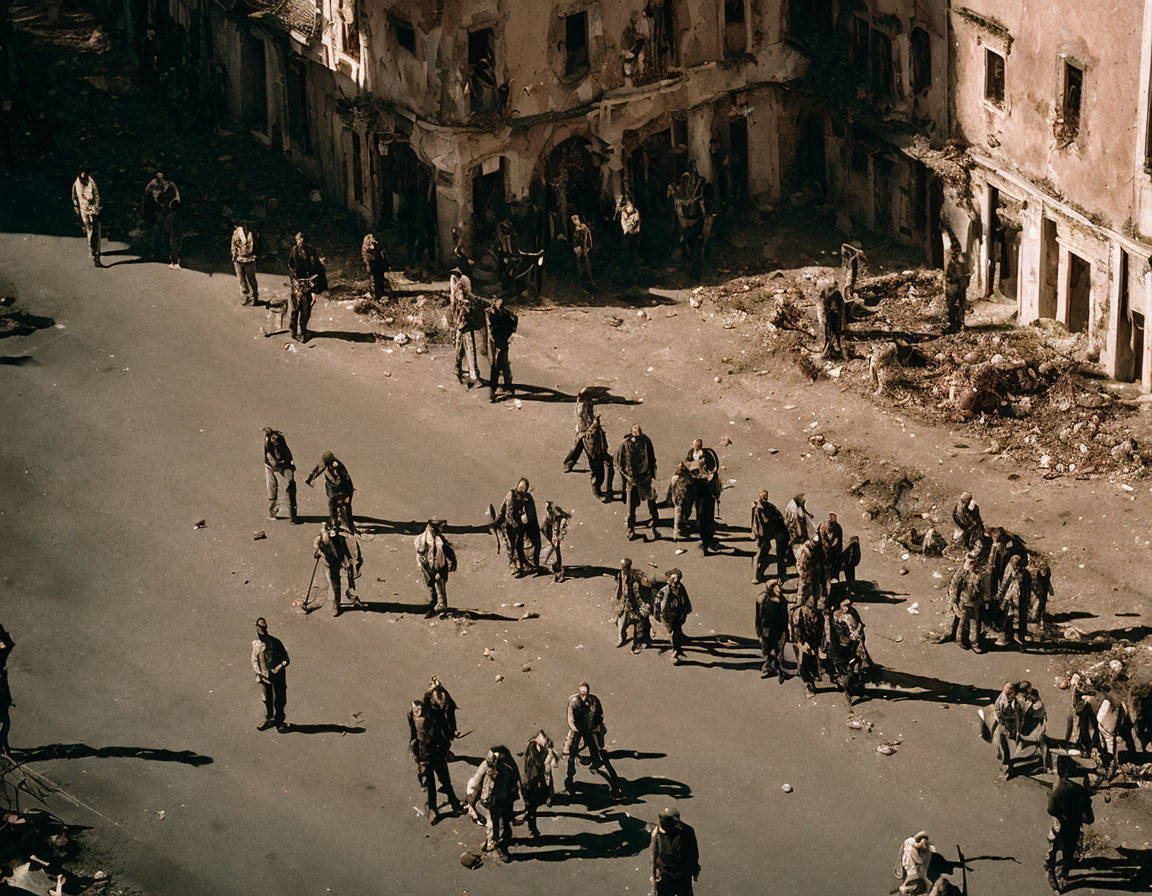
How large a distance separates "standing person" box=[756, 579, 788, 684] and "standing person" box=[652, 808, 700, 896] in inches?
196

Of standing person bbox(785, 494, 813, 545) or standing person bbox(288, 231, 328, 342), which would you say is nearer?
standing person bbox(785, 494, 813, 545)

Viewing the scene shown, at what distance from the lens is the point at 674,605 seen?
3062 cm

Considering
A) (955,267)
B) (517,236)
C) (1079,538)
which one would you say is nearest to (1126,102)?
(955,267)

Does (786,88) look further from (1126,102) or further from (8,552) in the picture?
(8,552)

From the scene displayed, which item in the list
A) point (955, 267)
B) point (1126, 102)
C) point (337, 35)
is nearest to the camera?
point (1126, 102)

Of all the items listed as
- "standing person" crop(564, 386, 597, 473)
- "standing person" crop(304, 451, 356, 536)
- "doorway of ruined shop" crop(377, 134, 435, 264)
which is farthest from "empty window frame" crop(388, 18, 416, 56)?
"standing person" crop(304, 451, 356, 536)

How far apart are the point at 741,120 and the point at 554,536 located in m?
14.3

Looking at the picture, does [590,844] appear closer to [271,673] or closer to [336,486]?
[271,673]

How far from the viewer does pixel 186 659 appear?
104 feet

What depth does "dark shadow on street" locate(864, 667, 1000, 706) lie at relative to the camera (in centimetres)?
3016

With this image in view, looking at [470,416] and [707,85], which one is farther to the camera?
[707,85]

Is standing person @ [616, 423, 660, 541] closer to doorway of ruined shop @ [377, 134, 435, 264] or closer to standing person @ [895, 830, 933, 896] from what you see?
standing person @ [895, 830, 933, 896]

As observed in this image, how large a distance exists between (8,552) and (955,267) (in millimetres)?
16763

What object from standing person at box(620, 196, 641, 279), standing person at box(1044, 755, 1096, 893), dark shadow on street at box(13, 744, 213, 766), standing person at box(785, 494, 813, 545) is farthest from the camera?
standing person at box(620, 196, 641, 279)
